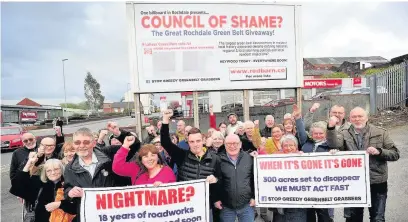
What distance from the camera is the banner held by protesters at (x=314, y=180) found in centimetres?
454

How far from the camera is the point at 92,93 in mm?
99312

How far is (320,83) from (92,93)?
258 ft

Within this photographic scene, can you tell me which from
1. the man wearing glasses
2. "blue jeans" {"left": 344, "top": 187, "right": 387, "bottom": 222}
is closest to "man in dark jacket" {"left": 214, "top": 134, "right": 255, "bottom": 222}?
"blue jeans" {"left": 344, "top": 187, "right": 387, "bottom": 222}

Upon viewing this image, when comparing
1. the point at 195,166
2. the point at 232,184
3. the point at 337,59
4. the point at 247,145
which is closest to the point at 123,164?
the point at 195,166

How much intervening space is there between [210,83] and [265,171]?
486cm

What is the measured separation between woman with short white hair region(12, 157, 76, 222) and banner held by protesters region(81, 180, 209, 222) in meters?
0.25

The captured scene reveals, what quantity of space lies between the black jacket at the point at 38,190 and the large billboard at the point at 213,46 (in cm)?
489

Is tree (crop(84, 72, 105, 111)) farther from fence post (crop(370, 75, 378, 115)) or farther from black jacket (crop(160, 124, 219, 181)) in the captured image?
black jacket (crop(160, 124, 219, 181))

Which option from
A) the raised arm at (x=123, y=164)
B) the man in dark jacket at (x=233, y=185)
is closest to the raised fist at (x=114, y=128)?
the raised arm at (x=123, y=164)

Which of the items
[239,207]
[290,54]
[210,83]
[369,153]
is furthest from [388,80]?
[239,207]

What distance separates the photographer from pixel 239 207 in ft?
13.9

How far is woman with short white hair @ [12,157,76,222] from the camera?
3.96 meters

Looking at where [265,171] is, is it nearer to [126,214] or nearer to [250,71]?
[126,214]

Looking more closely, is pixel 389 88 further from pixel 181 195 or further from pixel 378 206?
pixel 181 195
